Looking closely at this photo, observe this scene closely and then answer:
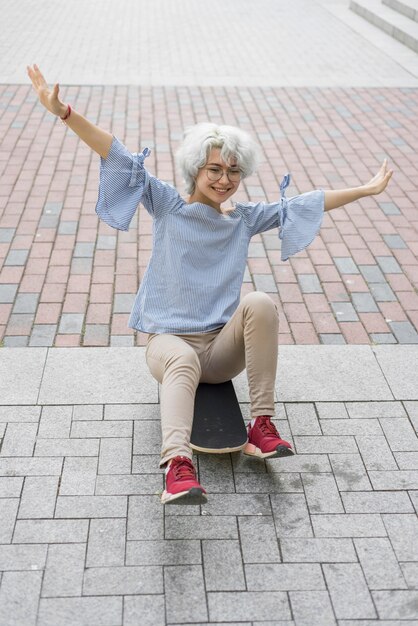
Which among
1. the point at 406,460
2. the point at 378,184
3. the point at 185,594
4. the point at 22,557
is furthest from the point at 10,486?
the point at 378,184

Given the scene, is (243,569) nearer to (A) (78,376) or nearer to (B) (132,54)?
(A) (78,376)

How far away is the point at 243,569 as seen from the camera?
2.77 m

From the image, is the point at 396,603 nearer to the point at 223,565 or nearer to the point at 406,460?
the point at 223,565

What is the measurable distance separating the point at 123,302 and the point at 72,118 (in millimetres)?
1692

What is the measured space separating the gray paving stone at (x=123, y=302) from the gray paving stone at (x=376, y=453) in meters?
1.68

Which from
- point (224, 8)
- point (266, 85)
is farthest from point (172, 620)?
point (224, 8)

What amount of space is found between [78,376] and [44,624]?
1.51 meters

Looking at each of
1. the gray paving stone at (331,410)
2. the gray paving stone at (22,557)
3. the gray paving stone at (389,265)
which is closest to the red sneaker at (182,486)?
the gray paving stone at (22,557)

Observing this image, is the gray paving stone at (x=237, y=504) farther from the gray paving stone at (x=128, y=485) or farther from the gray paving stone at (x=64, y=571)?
the gray paving stone at (x=64, y=571)

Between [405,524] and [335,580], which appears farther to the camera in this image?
[405,524]

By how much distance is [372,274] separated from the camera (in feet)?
16.6

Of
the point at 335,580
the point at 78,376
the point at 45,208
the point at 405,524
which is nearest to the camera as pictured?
the point at 335,580

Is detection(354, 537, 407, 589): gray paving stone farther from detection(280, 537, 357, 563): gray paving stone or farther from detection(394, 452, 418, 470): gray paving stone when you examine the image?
detection(394, 452, 418, 470): gray paving stone

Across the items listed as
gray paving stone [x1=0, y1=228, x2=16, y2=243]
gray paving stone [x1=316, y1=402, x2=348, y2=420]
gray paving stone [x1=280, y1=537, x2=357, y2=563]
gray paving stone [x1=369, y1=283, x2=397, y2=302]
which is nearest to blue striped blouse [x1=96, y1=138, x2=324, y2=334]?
gray paving stone [x1=316, y1=402, x2=348, y2=420]
